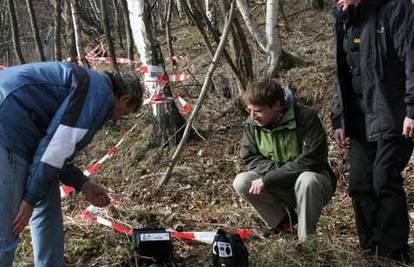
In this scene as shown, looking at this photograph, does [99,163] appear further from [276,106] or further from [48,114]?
[48,114]

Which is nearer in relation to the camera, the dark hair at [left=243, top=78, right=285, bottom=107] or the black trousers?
the black trousers

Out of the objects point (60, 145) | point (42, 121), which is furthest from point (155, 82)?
point (60, 145)

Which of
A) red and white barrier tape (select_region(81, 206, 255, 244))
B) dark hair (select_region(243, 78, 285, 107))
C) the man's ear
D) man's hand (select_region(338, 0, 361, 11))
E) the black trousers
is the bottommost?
red and white barrier tape (select_region(81, 206, 255, 244))

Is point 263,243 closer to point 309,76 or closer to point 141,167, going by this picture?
point 141,167

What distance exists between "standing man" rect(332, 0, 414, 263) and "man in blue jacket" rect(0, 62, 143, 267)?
1.42 metres

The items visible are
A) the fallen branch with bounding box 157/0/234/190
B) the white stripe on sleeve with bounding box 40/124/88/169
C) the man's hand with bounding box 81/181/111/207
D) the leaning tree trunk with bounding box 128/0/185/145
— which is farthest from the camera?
the leaning tree trunk with bounding box 128/0/185/145

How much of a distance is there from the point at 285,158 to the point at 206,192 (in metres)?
1.98

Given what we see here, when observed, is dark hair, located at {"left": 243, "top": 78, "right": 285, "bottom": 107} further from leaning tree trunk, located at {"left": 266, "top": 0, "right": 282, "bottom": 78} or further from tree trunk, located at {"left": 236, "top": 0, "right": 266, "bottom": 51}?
tree trunk, located at {"left": 236, "top": 0, "right": 266, "bottom": 51}

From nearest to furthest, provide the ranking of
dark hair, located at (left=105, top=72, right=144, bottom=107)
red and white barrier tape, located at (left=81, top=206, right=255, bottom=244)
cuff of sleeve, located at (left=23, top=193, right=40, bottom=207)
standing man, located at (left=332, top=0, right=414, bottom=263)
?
cuff of sleeve, located at (left=23, top=193, right=40, bottom=207), dark hair, located at (left=105, top=72, right=144, bottom=107), standing man, located at (left=332, top=0, right=414, bottom=263), red and white barrier tape, located at (left=81, top=206, right=255, bottom=244)

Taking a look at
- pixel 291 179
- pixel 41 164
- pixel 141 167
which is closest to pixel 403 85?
pixel 291 179

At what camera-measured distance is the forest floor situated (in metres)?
3.89

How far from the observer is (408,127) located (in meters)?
3.25

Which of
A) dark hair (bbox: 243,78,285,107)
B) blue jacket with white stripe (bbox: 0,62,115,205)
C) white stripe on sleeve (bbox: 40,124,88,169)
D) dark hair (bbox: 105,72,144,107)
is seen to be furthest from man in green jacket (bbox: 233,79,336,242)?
white stripe on sleeve (bbox: 40,124,88,169)

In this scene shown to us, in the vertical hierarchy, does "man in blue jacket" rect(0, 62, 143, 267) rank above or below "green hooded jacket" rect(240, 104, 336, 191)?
above
